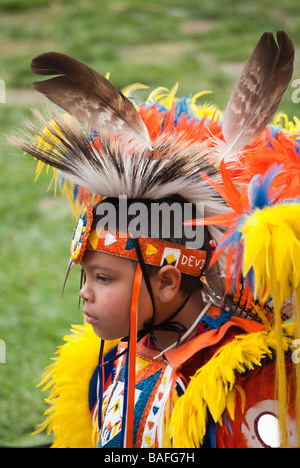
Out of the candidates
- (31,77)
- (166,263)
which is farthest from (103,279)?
(31,77)

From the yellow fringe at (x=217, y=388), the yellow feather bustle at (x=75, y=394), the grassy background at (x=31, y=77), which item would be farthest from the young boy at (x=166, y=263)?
the grassy background at (x=31, y=77)

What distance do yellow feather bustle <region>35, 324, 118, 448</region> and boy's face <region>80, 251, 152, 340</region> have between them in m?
0.35

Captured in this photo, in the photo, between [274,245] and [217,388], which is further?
[217,388]

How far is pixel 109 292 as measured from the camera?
1.51 m

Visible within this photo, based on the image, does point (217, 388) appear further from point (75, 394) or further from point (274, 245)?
point (75, 394)

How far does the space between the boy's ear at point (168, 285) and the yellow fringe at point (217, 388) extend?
0.63 ft

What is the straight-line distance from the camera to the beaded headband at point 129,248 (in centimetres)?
150

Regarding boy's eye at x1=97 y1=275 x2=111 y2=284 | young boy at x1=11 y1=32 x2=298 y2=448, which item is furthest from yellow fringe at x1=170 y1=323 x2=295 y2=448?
boy's eye at x1=97 y1=275 x2=111 y2=284

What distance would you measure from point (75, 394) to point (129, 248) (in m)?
0.61

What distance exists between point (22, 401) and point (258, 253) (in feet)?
6.29

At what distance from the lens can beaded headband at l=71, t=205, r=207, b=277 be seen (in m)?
1.50

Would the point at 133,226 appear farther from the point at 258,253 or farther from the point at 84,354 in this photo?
the point at 84,354
